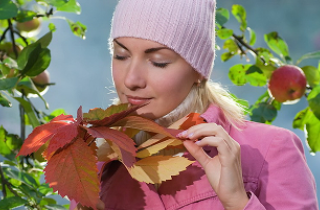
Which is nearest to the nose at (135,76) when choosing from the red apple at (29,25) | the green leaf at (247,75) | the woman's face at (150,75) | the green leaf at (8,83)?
the woman's face at (150,75)

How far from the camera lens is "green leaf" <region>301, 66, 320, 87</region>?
1.05 meters

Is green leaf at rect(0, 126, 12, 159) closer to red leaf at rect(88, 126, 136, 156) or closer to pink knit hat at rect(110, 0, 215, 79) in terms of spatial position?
pink knit hat at rect(110, 0, 215, 79)

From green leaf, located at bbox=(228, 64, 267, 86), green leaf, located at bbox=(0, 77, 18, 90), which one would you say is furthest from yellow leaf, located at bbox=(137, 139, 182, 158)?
green leaf, located at bbox=(228, 64, 267, 86)

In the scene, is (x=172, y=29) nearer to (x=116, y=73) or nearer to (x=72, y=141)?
(x=116, y=73)

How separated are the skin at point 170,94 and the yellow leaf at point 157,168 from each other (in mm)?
36

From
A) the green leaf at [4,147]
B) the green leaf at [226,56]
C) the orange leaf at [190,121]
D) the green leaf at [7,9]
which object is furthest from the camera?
the green leaf at [226,56]

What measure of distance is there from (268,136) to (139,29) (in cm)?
28

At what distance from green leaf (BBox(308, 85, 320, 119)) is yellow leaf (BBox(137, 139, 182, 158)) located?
1.63 feet

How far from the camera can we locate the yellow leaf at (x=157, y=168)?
568 millimetres

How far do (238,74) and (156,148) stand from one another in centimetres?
58

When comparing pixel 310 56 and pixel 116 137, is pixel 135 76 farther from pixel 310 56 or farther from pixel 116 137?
pixel 310 56

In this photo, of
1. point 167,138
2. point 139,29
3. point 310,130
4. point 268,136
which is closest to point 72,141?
point 167,138

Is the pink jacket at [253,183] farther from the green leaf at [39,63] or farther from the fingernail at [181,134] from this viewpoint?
the green leaf at [39,63]

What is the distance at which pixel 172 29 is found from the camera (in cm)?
72
